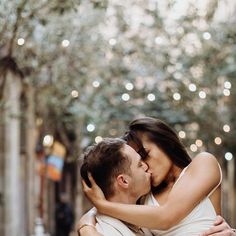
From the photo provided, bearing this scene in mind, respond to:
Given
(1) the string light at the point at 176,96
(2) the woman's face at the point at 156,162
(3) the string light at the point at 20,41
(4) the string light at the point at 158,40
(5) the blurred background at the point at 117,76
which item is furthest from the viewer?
(1) the string light at the point at 176,96

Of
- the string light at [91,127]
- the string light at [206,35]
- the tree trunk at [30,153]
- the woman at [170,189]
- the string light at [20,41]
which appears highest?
the woman at [170,189]

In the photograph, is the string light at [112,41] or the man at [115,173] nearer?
the man at [115,173]

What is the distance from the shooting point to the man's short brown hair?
391cm

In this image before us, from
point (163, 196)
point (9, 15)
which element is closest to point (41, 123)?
point (9, 15)

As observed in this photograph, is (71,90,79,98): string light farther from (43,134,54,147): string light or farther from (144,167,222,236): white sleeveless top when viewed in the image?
A: (144,167,222,236): white sleeveless top

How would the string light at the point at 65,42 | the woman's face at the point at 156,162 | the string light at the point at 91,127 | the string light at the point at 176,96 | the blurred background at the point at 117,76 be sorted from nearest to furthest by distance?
1. the woman's face at the point at 156,162
2. the string light at the point at 65,42
3. the blurred background at the point at 117,76
4. the string light at the point at 176,96
5. the string light at the point at 91,127

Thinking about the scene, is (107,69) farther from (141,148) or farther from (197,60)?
(141,148)

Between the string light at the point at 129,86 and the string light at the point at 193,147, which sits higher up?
the string light at the point at 129,86

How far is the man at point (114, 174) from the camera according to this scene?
3906mm

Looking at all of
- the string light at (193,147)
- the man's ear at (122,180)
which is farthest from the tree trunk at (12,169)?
the man's ear at (122,180)

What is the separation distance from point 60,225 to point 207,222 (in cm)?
1957

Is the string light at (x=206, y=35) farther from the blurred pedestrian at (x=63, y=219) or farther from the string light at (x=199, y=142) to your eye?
the blurred pedestrian at (x=63, y=219)

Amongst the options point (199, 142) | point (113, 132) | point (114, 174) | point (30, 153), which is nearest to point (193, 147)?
point (199, 142)

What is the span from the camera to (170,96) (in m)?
18.1
